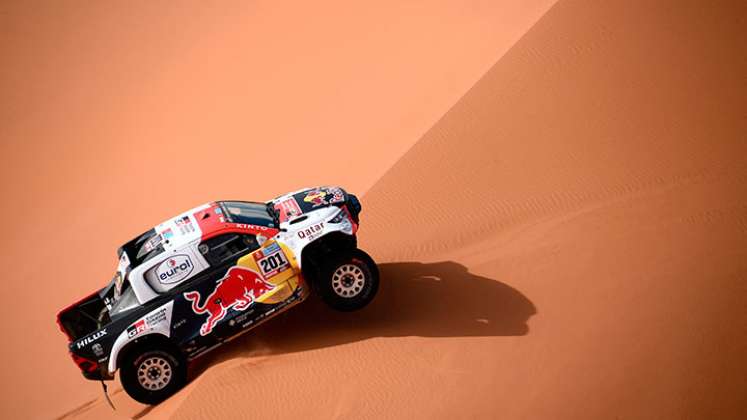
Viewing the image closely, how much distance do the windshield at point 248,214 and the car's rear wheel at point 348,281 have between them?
1.05 m

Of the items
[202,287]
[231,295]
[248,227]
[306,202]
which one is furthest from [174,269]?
[306,202]

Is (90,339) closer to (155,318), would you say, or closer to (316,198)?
(155,318)

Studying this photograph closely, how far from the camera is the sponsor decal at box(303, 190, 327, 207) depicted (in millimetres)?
9742

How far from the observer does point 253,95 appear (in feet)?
56.8

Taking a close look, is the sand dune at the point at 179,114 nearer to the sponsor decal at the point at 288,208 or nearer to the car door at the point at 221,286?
the car door at the point at 221,286

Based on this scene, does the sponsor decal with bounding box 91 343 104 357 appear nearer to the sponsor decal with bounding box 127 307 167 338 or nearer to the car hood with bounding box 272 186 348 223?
the sponsor decal with bounding box 127 307 167 338

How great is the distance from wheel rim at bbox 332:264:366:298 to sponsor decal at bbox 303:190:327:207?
100cm

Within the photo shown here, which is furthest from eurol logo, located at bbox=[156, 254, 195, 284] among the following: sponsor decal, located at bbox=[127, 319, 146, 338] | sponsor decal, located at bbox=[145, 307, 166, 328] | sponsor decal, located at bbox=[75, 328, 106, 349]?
sponsor decal, located at bbox=[75, 328, 106, 349]

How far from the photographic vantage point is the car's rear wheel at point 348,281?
367 inches

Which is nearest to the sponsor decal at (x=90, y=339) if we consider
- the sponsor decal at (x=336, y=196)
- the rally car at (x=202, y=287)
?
the rally car at (x=202, y=287)

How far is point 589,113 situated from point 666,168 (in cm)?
181

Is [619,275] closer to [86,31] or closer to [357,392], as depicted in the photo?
[357,392]

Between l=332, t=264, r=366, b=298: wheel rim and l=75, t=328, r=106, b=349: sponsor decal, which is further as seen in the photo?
l=332, t=264, r=366, b=298: wheel rim

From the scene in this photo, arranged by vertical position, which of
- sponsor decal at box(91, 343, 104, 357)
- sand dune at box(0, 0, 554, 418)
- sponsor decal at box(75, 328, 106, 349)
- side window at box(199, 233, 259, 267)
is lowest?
sponsor decal at box(91, 343, 104, 357)
